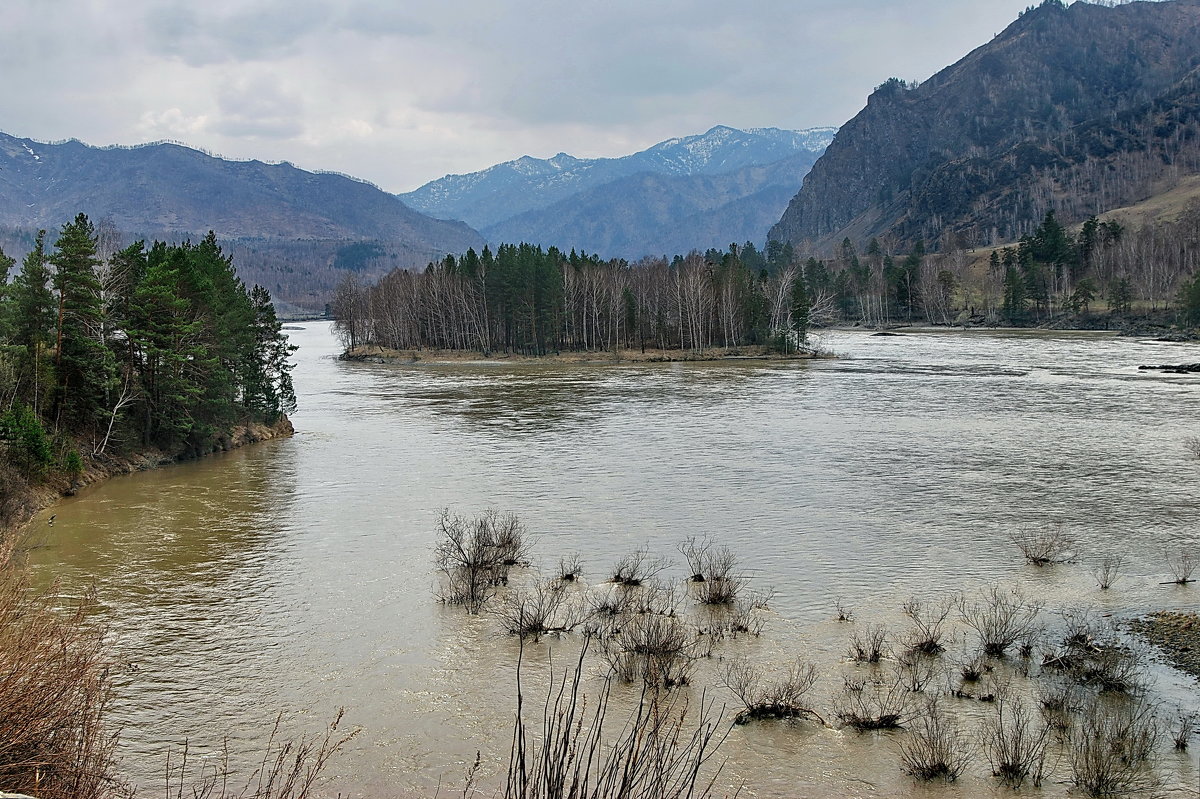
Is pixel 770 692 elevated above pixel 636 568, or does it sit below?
below

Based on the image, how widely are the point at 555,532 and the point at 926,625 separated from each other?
11167 millimetres

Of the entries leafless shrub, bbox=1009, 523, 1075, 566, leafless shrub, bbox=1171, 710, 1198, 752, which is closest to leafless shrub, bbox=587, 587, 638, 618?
leafless shrub, bbox=1171, 710, 1198, 752

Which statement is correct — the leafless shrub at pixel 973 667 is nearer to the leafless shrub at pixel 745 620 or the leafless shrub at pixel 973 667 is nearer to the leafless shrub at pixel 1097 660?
the leafless shrub at pixel 1097 660

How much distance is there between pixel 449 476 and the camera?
33.5 metres

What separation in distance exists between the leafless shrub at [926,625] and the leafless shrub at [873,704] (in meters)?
1.37

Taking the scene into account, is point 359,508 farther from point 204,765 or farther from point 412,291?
point 412,291

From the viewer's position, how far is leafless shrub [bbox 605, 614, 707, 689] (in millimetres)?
13477

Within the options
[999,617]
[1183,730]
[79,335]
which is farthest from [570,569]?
[79,335]

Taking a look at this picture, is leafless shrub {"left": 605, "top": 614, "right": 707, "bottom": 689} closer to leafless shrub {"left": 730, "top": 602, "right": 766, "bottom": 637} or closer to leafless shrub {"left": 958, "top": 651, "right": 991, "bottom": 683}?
leafless shrub {"left": 730, "top": 602, "right": 766, "bottom": 637}

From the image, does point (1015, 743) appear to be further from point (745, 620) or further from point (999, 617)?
point (745, 620)

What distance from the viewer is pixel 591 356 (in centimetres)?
10412

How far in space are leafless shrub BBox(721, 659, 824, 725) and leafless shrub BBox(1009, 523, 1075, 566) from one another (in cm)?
934

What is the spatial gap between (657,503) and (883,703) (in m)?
15.5

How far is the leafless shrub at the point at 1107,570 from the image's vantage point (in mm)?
18281
